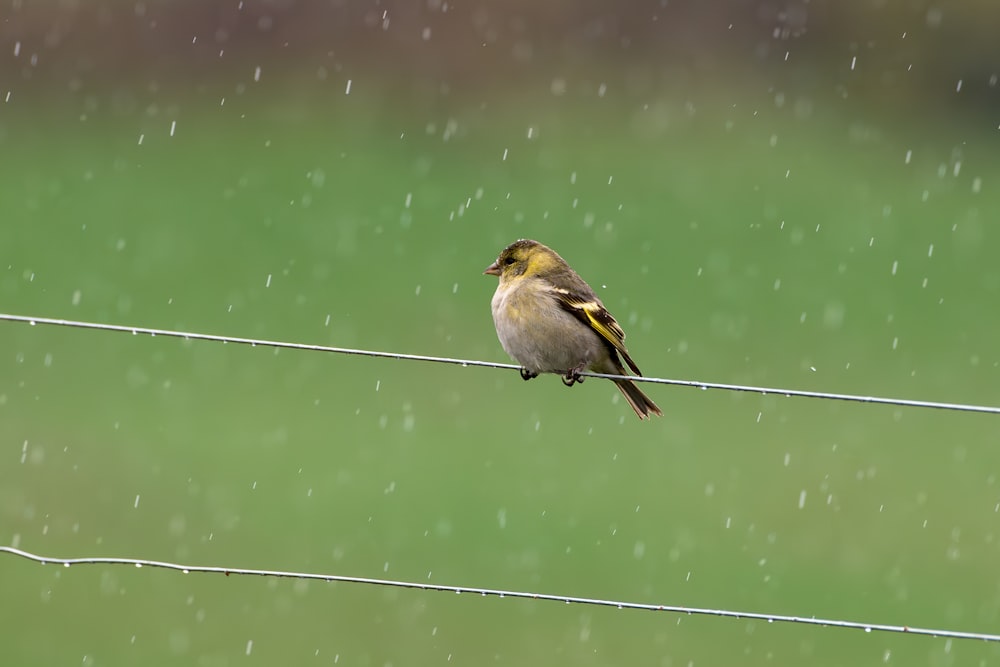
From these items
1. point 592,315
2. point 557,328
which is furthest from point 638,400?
point 557,328

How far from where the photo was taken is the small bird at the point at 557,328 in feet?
30.2

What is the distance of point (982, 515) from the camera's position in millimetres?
24359

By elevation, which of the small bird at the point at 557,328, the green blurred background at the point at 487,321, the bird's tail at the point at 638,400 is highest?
the green blurred background at the point at 487,321

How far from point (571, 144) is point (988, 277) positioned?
1217 cm

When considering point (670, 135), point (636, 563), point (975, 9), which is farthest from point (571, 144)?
point (636, 563)

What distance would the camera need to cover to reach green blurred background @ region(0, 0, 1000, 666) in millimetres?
20578

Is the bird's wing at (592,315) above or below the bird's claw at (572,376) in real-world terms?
above

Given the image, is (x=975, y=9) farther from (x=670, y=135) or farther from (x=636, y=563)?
(x=636, y=563)

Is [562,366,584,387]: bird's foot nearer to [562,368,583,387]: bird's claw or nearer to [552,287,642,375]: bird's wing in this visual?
[562,368,583,387]: bird's claw

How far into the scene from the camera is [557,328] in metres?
9.18

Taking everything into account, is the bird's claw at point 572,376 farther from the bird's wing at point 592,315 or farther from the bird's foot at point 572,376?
the bird's wing at point 592,315

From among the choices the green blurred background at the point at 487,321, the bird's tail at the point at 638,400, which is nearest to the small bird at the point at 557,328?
the bird's tail at the point at 638,400

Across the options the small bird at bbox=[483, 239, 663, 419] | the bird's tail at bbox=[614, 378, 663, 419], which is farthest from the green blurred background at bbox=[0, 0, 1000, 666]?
the small bird at bbox=[483, 239, 663, 419]

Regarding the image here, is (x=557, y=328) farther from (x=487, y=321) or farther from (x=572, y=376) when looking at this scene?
(x=487, y=321)
